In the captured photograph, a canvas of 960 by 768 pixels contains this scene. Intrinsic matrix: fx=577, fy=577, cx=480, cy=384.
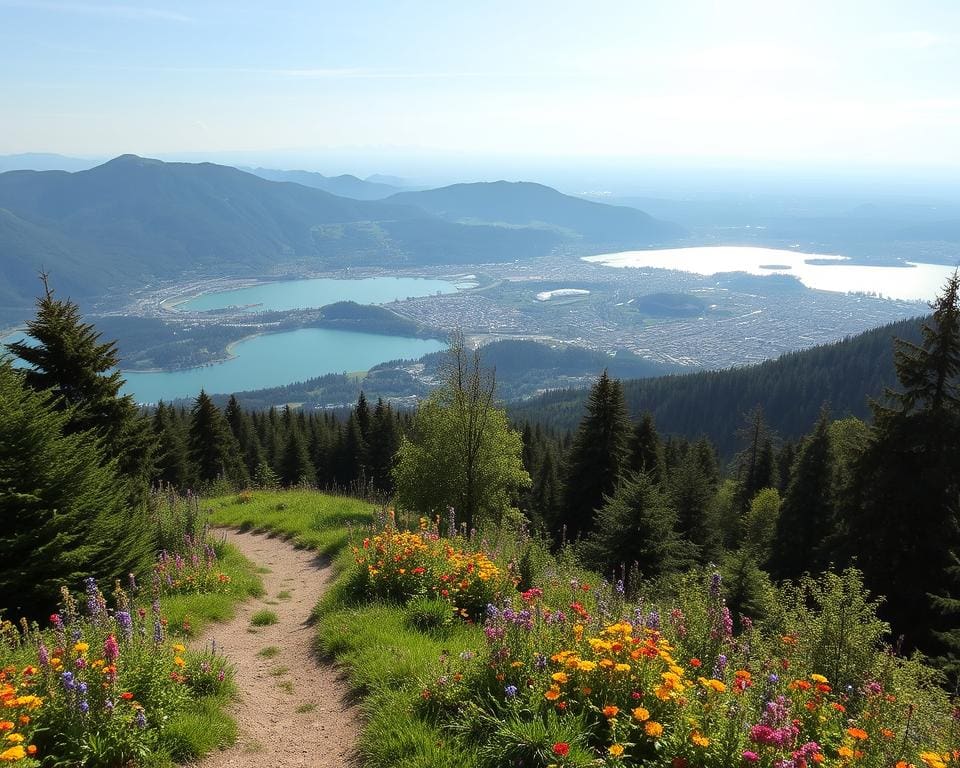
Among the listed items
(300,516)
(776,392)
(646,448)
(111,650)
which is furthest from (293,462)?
(776,392)

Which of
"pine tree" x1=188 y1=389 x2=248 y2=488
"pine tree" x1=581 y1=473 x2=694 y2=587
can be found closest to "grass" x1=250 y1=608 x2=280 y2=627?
"pine tree" x1=581 y1=473 x2=694 y2=587

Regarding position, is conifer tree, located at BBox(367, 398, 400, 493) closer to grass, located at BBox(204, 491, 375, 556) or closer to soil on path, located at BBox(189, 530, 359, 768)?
grass, located at BBox(204, 491, 375, 556)

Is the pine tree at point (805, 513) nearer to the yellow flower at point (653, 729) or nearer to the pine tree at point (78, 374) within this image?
the yellow flower at point (653, 729)

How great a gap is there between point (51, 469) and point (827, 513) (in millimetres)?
27187

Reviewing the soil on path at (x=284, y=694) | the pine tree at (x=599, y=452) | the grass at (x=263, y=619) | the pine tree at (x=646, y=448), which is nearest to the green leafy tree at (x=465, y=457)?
the pine tree at (x=599, y=452)

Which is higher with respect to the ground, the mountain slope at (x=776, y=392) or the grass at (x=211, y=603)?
the grass at (x=211, y=603)

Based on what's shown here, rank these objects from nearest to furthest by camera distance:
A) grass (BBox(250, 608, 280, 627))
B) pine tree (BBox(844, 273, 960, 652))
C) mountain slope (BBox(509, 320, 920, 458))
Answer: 1. grass (BBox(250, 608, 280, 627))
2. pine tree (BBox(844, 273, 960, 652))
3. mountain slope (BBox(509, 320, 920, 458))

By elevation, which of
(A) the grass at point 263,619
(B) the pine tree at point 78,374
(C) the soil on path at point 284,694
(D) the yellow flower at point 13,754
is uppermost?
(B) the pine tree at point 78,374

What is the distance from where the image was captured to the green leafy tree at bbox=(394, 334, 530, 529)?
21719 millimetres

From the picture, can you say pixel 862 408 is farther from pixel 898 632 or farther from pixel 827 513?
pixel 898 632

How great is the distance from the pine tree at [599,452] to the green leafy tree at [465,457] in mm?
7487

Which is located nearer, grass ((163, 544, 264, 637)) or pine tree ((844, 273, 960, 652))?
grass ((163, 544, 264, 637))

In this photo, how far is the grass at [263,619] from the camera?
9.70 m

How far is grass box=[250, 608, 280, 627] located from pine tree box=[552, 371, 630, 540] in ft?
70.2
